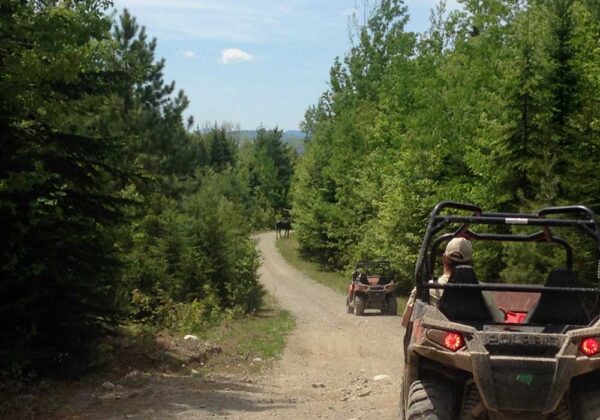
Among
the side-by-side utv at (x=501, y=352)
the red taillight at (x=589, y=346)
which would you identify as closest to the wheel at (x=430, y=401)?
the side-by-side utv at (x=501, y=352)

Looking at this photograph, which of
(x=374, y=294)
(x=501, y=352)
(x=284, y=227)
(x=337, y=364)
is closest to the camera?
(x=501, y=352)

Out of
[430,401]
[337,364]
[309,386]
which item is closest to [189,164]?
[337,364]

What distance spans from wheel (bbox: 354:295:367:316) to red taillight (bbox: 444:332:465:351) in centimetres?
2178

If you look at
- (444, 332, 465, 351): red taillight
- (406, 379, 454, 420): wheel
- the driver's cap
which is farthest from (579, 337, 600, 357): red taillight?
the driver's cap

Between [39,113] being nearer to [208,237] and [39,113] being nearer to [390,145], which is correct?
[208,237]

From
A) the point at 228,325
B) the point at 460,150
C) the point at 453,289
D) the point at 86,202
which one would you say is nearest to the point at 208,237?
the point at 228,325

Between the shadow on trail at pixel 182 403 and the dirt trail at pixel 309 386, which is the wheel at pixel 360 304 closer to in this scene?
the dirt trail at pixel 309 386

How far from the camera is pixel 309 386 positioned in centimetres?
1448

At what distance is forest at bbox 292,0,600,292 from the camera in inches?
813

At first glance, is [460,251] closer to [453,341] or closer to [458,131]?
[453,341]

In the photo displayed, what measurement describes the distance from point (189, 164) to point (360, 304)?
10.2m

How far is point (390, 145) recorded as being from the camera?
4200 centimetres

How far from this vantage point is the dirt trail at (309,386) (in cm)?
969

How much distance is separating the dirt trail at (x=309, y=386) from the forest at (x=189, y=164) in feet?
7.17
